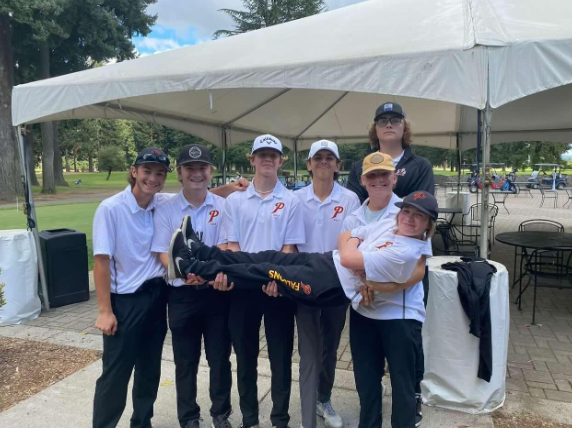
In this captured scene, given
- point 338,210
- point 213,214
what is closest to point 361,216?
point 338,210

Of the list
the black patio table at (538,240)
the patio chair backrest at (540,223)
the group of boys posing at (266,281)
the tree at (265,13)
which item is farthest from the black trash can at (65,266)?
the tree at (265,13)

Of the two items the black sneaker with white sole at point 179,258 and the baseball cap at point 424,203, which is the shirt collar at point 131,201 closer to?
the black sneaker with white sole at point 179,258

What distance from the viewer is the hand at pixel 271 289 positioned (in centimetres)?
230

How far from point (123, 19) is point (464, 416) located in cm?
2543

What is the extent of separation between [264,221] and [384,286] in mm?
826

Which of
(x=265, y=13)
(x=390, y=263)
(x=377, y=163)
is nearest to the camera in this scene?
(x=390, y=263)

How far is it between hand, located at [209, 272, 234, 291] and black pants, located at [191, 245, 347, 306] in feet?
0.07

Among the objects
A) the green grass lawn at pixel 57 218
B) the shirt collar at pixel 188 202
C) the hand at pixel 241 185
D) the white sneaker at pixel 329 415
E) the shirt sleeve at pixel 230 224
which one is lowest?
the white sneaker at pixel 329 415

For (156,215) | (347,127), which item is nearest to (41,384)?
(156,215)

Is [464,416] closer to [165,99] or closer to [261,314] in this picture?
[261,314]

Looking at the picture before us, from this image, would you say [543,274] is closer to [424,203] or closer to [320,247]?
[320,247]

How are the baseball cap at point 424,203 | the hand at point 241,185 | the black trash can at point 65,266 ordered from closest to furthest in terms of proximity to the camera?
the baseball cap at point 424,203 → the hand at point 241,185 → the black trash can at point 65,266

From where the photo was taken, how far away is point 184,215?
100 inches

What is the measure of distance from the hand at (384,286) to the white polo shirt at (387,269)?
0.09ft
